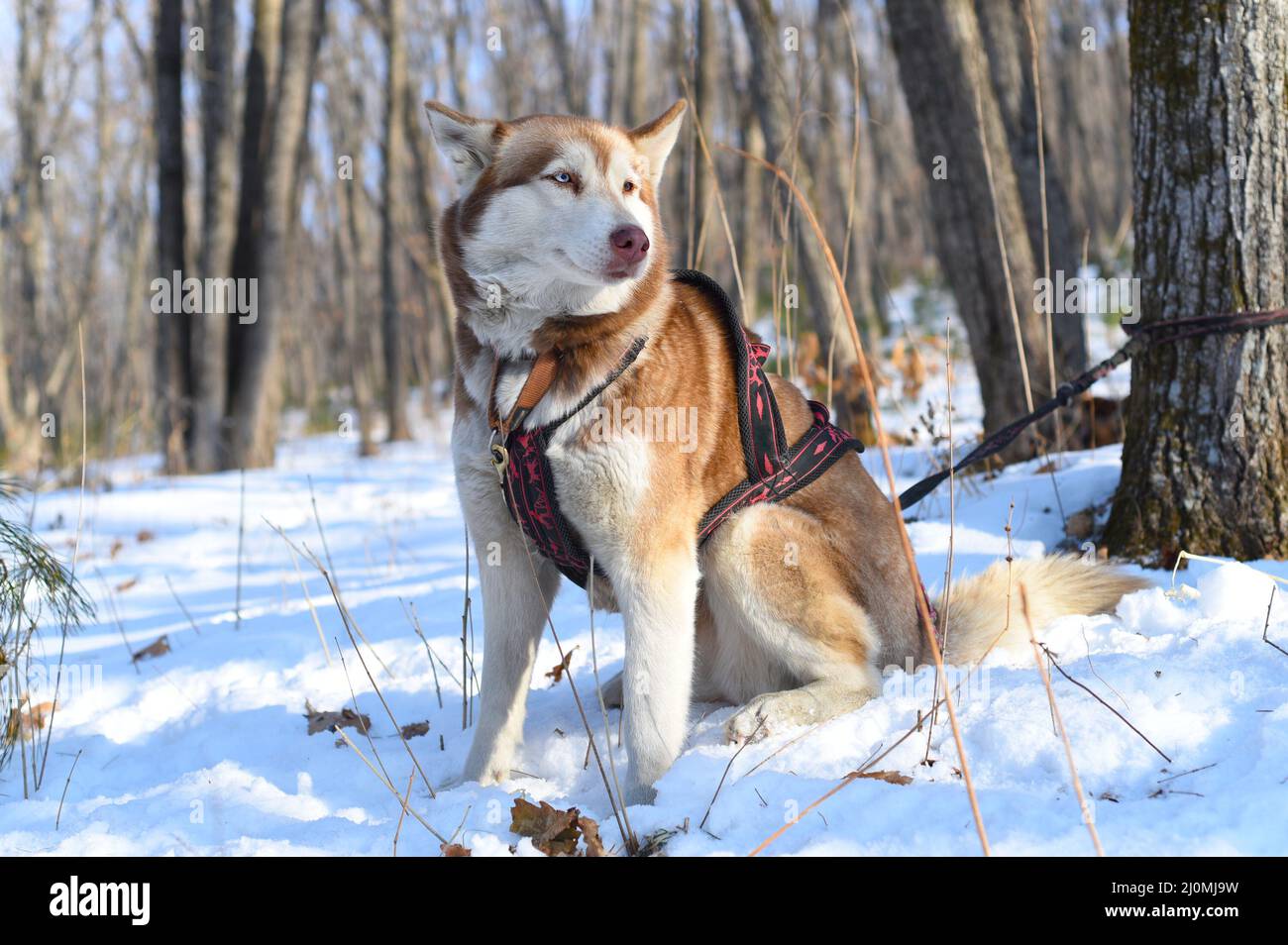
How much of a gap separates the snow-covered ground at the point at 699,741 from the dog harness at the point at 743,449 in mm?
624

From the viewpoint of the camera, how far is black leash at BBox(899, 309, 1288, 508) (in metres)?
2.95

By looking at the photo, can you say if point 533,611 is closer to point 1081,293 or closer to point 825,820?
point 825,820

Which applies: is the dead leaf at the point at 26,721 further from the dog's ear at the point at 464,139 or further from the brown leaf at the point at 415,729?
the dog's ear at the point at 464,139

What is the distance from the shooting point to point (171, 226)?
953 cm

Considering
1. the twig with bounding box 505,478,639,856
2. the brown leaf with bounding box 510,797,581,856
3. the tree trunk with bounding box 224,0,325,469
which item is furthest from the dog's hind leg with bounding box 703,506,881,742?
the tree trunk with bounding box 224,0,325,469

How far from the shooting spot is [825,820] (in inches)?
74.2

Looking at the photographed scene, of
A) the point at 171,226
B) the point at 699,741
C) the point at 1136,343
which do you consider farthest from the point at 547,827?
the point at 171,226

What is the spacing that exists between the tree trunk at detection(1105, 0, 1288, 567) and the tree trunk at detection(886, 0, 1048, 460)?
1754 mm

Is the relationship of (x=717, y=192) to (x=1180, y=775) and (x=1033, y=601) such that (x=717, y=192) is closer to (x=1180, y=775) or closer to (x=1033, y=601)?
(x=1033, y=601)

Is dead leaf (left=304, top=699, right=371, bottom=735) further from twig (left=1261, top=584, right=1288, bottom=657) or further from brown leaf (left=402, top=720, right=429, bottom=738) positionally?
twig (left=1261, top=584, right=1288, bottom=657)

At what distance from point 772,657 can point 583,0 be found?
201 inches

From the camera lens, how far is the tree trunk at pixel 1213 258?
9.71ft

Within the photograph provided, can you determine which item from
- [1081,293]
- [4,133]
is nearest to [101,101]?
[4,133]

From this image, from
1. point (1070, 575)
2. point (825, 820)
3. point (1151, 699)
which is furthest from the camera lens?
point (1070, 575)
